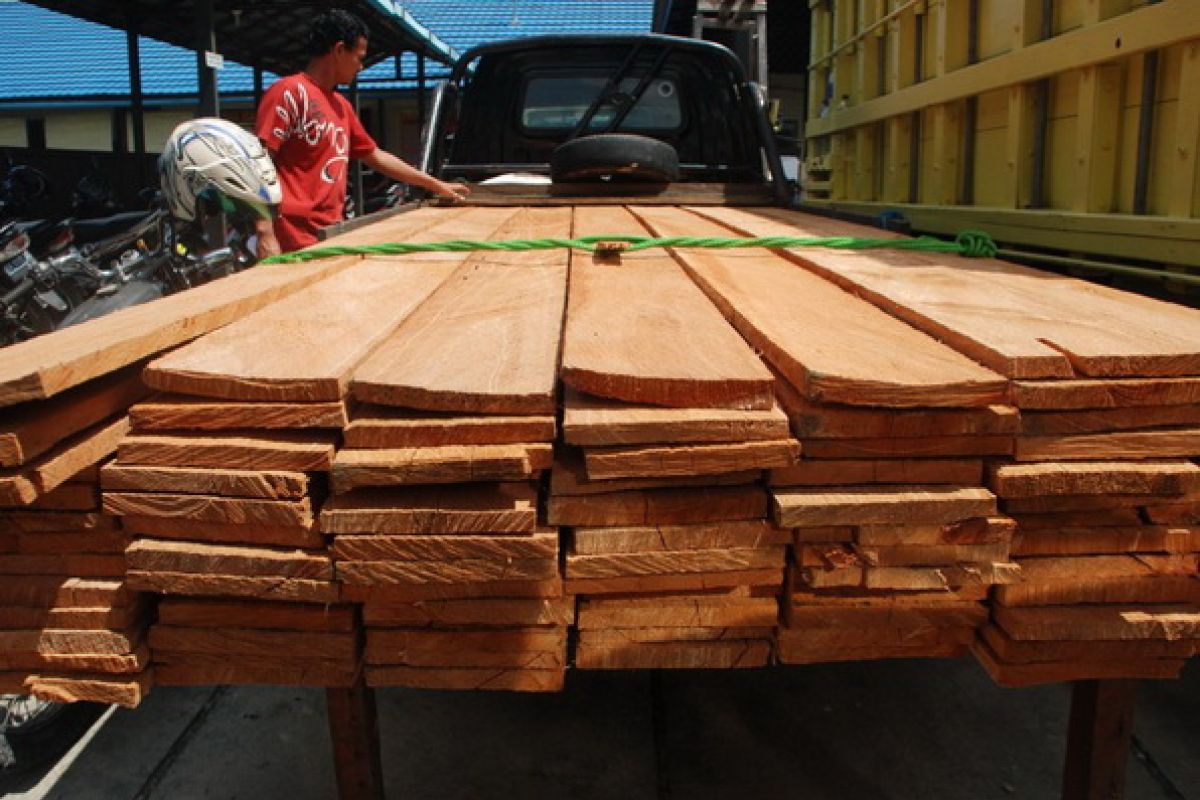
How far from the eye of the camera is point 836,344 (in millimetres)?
1602

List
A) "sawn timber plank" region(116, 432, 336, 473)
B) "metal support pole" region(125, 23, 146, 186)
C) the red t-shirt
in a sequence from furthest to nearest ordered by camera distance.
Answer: "metal support pole" region(125, 23, 146, 186)
the red t-shirt
"sawn timber plank" region(116, 432, 336, 473)

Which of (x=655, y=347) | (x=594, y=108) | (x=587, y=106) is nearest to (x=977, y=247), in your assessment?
(x=655, y=347)

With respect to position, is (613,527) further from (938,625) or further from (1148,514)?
(1148,514)

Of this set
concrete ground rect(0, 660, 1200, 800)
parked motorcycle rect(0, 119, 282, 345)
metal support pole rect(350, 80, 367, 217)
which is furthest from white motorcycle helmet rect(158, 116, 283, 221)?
metal support pole rect(350, 80, 367, 217)

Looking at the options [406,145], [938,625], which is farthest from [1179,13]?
[406,145]

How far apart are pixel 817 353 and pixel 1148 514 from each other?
54 centimetres

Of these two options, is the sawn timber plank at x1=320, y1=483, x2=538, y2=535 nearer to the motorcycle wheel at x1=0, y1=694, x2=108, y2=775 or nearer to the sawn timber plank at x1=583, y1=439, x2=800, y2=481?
the sawn timber plank at x1=583, y1=439, x2=800, y2=481

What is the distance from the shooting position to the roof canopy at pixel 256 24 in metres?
9.54

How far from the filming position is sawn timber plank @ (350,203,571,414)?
139 centimetres

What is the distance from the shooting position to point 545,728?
114 inches

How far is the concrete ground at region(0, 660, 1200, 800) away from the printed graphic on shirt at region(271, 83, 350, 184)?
7.06 feet

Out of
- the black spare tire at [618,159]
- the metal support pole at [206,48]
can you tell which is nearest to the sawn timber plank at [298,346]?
the black spare tire at [618,159]

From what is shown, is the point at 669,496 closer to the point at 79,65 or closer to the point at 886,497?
the point at 886,497

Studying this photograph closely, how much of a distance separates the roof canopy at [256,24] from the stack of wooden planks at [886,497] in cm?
849
